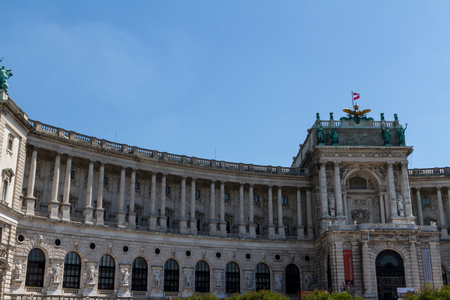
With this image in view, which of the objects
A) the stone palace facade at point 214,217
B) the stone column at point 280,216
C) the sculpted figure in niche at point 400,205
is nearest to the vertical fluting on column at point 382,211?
the stone palace facade at point 214,217

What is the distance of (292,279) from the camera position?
70000 millimetres

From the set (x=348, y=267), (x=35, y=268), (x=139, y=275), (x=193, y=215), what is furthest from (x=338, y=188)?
(x=35, y=268)

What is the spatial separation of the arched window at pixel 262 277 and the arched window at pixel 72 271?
23329 mm

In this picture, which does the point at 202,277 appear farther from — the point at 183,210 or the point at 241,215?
the point at 241,215

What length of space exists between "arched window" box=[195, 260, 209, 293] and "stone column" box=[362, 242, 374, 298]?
1934 cm

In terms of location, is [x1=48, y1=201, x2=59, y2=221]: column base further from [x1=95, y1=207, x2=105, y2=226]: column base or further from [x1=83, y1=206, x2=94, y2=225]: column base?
[x1=95, y1=207, x2=105, y2=226]: column base

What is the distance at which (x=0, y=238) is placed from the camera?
161 feet

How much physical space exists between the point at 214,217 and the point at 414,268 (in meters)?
25.7

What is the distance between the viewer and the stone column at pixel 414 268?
6244 cm

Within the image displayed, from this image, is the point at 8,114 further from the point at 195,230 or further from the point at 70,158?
the point at 195,230

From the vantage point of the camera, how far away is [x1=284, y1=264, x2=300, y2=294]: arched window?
228ft

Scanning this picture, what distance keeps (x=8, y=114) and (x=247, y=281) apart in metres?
35.6

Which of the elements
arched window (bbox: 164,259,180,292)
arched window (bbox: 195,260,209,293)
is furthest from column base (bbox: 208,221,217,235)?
arched window (bbox: 164,259,180,292)

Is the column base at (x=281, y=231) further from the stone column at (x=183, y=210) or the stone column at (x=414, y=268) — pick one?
the stone column at (x=414, y=268)
